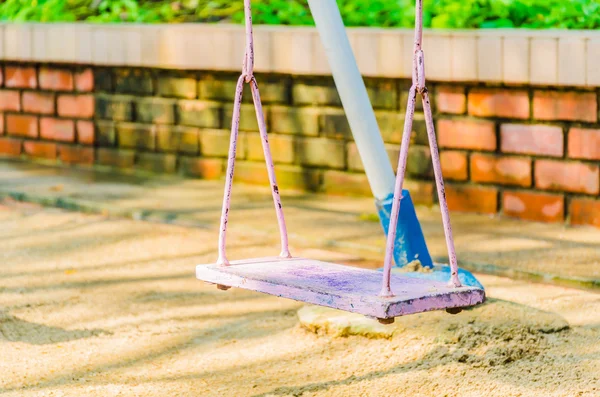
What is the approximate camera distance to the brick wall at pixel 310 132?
21.5 ft

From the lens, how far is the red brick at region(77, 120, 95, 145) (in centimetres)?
928

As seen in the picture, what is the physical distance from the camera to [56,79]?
30.9 ft

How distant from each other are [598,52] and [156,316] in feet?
8.99

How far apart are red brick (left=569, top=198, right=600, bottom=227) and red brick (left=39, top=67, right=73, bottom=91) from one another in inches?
172

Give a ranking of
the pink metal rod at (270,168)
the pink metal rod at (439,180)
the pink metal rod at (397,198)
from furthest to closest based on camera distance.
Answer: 1. the pink metal rod at (270,168)
2. the pink metal rod at (439,180)
3. the pink metal rod at (397,198)

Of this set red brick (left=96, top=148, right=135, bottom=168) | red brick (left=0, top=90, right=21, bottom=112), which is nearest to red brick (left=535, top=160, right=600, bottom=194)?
red brick (left=96, top=148, right=135, bottom=168)

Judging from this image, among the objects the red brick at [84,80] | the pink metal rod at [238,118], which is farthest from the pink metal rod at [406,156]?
the red brick at [84,80]

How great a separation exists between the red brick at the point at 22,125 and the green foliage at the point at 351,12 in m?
0.87

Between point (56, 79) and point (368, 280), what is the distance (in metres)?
6.09

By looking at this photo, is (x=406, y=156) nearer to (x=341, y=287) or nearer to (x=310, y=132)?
(x=341, y=287)

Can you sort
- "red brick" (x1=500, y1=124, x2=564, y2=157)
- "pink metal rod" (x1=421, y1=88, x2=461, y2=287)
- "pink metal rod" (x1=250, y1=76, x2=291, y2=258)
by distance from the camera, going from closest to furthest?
"pink metal rod" (x1=421, y1=88, x2=461, y2=287), "pink metal rod" (x1=250, y1=76, x2=291, y2=258), "red brick" (x1=500, y1=124, x2=564, y2=157)

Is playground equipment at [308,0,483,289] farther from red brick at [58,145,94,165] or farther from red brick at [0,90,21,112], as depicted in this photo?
red brick at [0,90,21,112]

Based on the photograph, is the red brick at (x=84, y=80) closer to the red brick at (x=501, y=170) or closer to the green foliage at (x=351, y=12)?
the green foliage at (x=351, y=12)

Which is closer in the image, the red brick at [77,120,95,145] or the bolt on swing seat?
the bolt on swing seat
